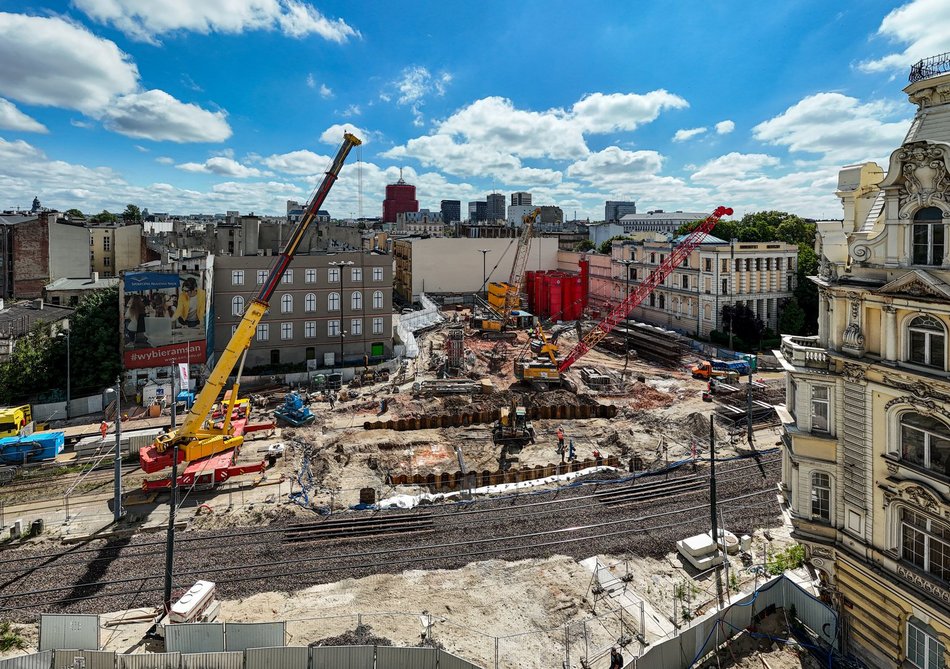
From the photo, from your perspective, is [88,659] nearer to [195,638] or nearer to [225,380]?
[195,638]

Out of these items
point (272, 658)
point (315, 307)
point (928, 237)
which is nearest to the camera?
point (272, 658)

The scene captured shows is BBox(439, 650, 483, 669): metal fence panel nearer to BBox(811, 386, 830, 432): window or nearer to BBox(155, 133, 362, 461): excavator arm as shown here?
BBox(811, 386, 830, 432): window

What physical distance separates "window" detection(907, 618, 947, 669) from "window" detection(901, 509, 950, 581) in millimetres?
1782

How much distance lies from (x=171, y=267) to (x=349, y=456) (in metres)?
26.5

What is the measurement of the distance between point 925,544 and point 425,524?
61.4ft

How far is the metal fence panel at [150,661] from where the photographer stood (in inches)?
593

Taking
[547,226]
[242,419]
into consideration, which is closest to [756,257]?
[242,419]

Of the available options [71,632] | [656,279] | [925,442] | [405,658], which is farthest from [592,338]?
[71,632]

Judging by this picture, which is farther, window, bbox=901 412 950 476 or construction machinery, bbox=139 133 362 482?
construction machinery, bbox=139 133 362 482

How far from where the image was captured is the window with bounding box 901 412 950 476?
1529 centimetres

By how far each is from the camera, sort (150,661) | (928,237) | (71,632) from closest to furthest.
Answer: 1. (150,661)
2. (928,237)
3. (71,632)

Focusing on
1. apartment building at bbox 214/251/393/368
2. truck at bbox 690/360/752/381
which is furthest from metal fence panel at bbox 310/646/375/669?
truck at bbox 690/360/752/381

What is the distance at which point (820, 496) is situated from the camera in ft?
61.5

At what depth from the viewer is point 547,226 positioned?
646 ft
